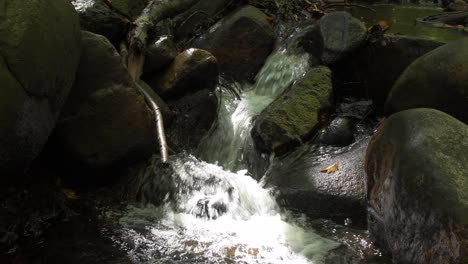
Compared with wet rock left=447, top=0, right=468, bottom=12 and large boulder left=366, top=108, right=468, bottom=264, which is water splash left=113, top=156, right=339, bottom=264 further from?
wet rock left=447, top=0, right=468, bottom=12

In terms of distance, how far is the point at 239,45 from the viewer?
6.65 metres

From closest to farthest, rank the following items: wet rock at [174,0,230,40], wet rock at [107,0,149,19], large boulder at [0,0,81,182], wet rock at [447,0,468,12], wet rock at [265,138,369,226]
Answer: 1. large boulder at [0,0,81,182]
2. wet rock at [265,138,369,226]
3. wet rock at [107,0,149,19]
4. wet rock at [174,0,230,40]
5. wet rock at [447,0,468,12]

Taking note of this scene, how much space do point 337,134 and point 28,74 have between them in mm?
3443

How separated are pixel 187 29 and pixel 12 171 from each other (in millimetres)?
4622

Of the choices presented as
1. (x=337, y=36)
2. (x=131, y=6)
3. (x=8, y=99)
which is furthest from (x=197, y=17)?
(x=8, y=99)

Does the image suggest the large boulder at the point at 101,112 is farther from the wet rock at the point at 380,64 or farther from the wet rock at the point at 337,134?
the wet rock at the point at 380,64

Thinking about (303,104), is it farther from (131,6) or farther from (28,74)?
(28,74)

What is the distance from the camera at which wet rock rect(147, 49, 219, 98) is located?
17.6 feet

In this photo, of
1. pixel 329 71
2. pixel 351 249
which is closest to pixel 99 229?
pixel 351 249

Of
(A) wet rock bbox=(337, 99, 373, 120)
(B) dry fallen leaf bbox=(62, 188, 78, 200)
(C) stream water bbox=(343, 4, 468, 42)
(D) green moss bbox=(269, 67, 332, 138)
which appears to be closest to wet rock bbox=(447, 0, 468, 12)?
(C) stream water bbox=(343, 4, 468, 42)

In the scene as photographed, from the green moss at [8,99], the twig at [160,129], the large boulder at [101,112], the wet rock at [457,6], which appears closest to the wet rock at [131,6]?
the twig at [160,129]

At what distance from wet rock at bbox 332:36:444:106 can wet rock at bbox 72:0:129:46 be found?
9.61 feet

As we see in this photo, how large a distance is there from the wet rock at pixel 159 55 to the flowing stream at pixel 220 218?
103cm

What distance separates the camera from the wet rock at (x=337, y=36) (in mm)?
5836
